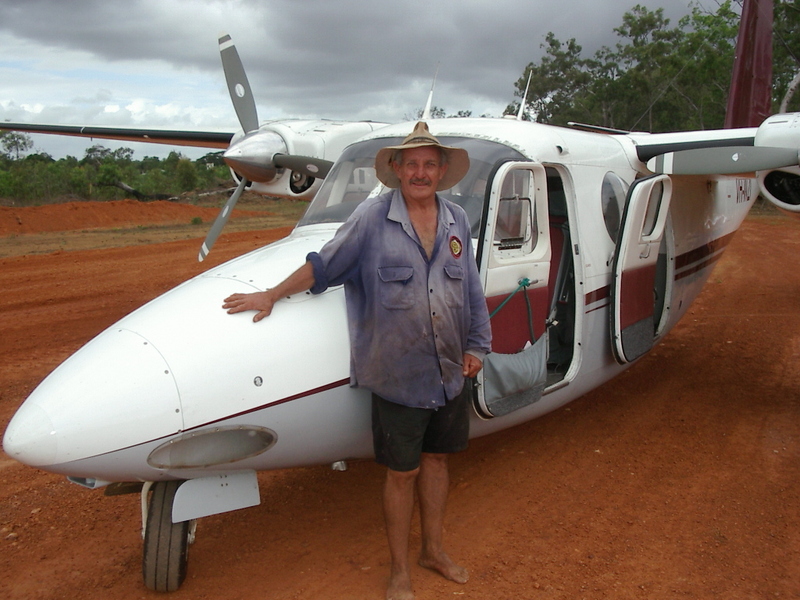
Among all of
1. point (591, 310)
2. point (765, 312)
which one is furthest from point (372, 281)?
point (765, 312)

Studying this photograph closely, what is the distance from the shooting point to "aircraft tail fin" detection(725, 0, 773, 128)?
→ 991 cm

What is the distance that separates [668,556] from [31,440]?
3587 millimetres

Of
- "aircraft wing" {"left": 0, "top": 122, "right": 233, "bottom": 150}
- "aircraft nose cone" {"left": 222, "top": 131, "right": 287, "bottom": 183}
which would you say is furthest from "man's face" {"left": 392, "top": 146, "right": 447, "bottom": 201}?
"aircraft wing" {"left": 0, "top": 122, "right": 233, "bottom": 150}

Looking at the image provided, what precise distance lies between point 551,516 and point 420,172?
8.51 ft

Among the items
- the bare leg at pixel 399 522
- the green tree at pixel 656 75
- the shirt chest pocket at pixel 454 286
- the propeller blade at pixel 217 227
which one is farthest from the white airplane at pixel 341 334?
the green tree at pixel 656 75

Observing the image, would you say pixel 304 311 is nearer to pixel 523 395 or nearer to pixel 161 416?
pixel 161 416

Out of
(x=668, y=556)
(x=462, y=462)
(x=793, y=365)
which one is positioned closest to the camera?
(x=668, y=556)

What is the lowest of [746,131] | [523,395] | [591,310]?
[523,395]

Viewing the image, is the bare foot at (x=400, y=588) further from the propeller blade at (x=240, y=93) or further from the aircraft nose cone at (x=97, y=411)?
the propeller blade at (x=240, y=93)

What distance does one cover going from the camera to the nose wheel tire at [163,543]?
365cm

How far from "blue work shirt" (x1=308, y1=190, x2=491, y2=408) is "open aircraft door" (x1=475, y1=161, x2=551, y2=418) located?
608mm

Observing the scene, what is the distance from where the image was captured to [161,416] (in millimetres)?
3158

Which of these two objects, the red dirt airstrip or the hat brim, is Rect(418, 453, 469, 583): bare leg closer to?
the red dirt airstrip

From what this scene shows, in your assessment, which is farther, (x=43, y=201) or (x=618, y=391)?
(x=43, y=201)
